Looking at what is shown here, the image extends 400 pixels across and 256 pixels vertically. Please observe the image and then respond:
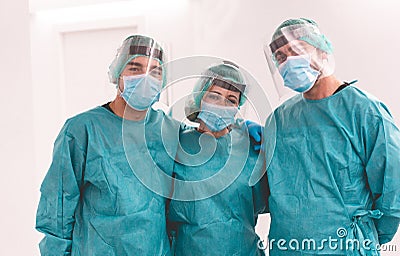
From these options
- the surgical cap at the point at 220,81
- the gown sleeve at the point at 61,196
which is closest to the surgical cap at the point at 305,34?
the surgical cap at the point at 220,81

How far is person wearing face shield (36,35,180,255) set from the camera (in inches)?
72.1

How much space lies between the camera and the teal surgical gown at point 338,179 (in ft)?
5.86

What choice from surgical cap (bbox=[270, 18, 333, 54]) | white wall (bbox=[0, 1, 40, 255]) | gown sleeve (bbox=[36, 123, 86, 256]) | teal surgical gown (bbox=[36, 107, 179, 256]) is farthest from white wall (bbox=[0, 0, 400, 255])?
gown sleeve (bbox=[36, 123, 86, 256])

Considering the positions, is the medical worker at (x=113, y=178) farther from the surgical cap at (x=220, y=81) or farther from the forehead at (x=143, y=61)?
the surgical cap at (x=220, y=81)

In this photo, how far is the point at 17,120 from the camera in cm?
245

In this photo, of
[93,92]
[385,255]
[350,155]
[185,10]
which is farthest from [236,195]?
[93,92]

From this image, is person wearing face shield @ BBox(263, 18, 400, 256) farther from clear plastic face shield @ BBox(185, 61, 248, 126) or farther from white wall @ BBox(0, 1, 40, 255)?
white wall @ BBox(0, 1, 40, 255)

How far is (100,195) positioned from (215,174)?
41cm

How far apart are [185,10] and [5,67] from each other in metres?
1.81

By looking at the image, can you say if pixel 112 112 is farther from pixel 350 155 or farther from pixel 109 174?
pixel 350 155

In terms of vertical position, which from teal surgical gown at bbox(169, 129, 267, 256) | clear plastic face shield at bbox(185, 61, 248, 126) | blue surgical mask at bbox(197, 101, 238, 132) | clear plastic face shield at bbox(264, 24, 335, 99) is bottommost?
teal surgical gown at bbox(169, 129, 267, 256)

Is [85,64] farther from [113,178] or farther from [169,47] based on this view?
[113,178]

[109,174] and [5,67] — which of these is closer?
[109,174]

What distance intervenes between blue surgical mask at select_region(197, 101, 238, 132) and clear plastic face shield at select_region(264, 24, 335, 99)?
8.5 inches
